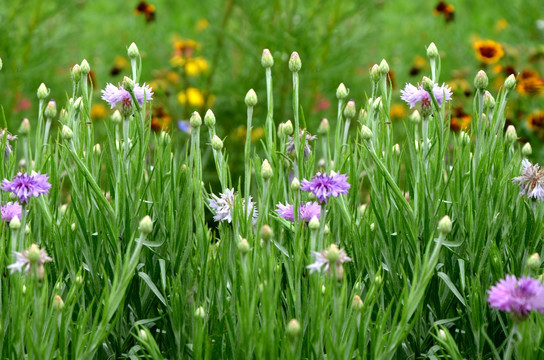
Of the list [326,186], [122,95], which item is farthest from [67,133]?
[326,186]

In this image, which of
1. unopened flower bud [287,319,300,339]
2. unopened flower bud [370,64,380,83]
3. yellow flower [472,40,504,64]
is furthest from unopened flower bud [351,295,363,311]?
yellow flower [472,40,504,64]

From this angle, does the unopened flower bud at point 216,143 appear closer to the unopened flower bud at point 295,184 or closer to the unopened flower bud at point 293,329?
the unopened flower bud at point 295,184

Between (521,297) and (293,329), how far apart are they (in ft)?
1.31

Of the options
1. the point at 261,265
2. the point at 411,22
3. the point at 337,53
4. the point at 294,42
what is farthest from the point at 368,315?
the point at 411,22

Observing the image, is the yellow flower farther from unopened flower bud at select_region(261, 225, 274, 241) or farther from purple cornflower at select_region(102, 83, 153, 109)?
unopened flower bud at select_region(261, 225, 274, 241)

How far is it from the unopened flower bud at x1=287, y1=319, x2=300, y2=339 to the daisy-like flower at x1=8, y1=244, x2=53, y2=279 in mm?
449

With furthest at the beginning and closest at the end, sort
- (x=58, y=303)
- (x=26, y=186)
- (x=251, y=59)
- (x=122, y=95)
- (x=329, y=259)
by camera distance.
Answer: (x=251, y=59) < (x=122, y=95) < (x=26, y=186) < (x=58, y=303) < (x=329, y=259)

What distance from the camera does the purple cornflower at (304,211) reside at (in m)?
1.61

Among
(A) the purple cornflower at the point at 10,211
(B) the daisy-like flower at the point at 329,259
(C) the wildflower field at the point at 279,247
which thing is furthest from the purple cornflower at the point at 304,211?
(A) the purple cornflower at the point at 10,211

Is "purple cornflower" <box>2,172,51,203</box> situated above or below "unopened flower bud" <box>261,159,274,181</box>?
below

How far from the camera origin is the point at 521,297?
1.29 m

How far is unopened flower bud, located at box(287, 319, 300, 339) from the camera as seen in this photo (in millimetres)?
1302

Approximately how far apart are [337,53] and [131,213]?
280 centimetres

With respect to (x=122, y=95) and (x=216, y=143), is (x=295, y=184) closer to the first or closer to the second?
(x=216, y=143)
